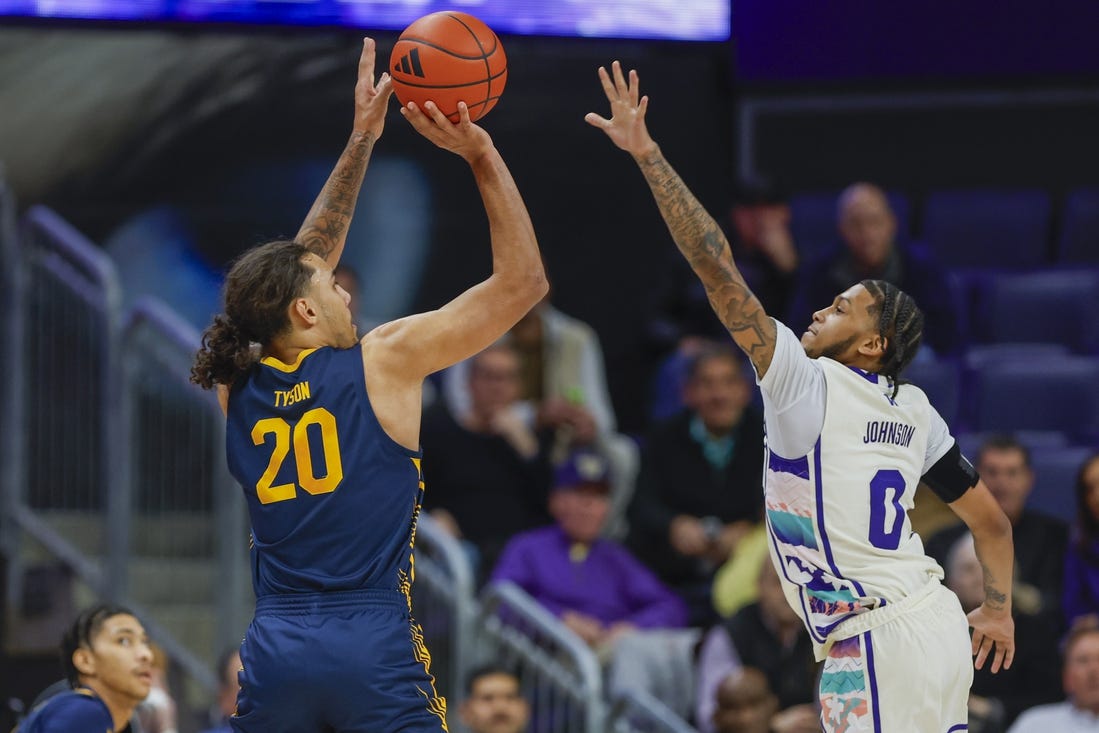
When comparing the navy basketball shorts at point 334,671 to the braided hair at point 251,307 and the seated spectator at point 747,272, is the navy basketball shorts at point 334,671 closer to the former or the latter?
the braided hair at point 251,307

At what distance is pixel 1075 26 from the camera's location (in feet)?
38.2

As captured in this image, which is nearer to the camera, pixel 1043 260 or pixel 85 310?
pixel 85 310

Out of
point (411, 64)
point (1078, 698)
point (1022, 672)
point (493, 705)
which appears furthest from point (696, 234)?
point (1022, 672)

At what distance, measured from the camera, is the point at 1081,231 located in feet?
36.4

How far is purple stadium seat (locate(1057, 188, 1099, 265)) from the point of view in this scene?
1109 cm

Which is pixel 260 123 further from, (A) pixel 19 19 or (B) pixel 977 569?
(B) pixel 977 569

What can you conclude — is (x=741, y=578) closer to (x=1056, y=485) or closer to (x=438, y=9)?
(x=1056, y=485)

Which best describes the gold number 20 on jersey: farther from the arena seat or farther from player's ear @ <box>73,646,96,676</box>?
the arena seat

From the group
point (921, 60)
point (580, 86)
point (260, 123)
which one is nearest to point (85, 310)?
point (260, 123)

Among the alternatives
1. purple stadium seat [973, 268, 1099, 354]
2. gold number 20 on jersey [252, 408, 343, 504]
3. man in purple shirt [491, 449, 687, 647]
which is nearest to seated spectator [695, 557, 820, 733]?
man in purple shirt [491, 449, 687, 647]

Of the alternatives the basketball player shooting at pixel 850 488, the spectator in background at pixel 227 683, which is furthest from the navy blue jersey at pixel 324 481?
the spectator in background at pixel 227 683

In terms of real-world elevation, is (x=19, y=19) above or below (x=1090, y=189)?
above

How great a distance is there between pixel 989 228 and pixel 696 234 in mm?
6976

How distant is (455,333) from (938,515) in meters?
5.07
